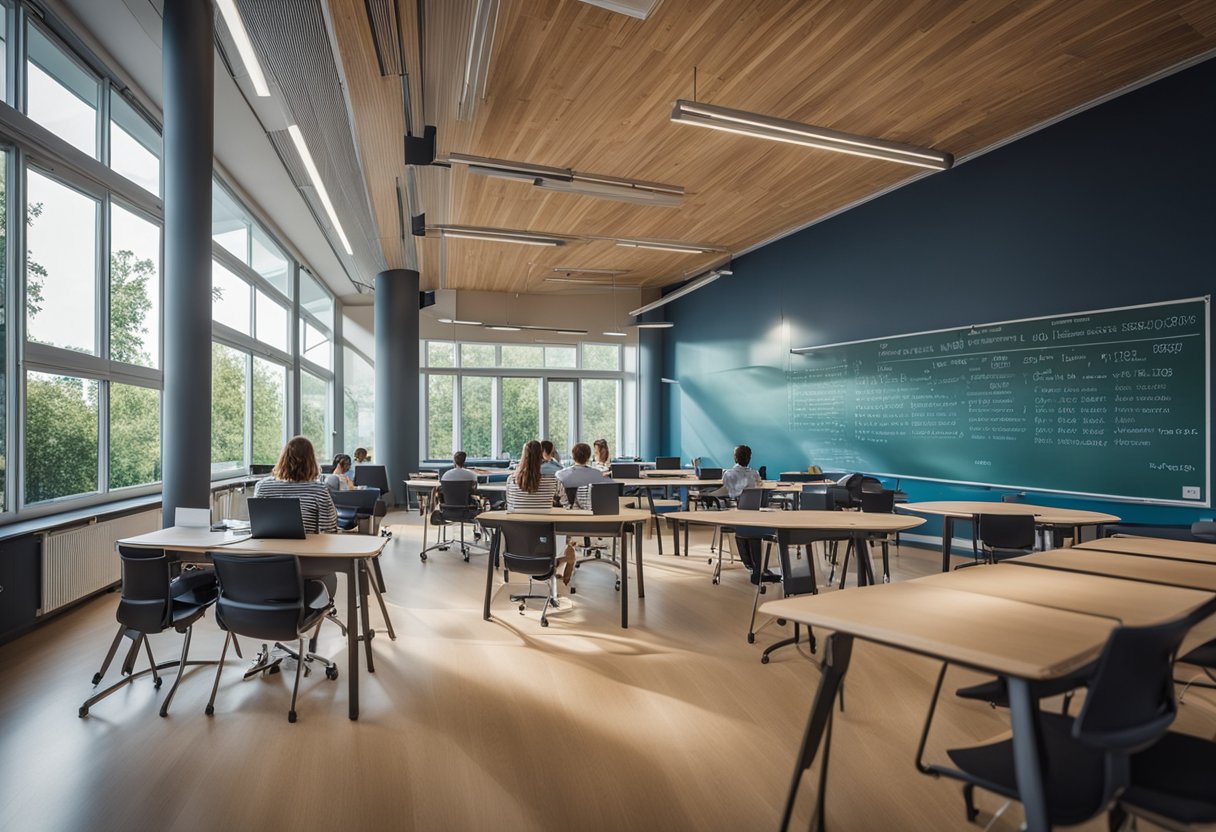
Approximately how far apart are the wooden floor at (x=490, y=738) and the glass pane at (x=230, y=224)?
205 inches

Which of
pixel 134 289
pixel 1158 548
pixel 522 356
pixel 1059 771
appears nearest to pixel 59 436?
pixel 134 289

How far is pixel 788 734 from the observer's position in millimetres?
2789

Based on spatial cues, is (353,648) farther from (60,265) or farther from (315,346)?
(315,346)

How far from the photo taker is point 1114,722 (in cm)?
149

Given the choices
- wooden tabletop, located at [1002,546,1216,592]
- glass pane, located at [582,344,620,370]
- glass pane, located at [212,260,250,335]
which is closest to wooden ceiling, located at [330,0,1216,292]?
glass pane, located at [212,260,250,335]

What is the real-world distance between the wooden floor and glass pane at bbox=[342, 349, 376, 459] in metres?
9.75

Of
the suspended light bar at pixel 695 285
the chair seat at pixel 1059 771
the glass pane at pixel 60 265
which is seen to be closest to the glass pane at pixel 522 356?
the suspended light bar at pixel 695 285

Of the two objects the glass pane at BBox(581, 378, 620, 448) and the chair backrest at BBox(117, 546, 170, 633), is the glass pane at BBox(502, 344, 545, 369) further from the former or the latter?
the chair backrest at BBox(117, 546, 170, 633)

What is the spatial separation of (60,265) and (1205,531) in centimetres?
829

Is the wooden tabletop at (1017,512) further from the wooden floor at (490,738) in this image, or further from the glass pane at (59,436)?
the glass pane at (59,436)

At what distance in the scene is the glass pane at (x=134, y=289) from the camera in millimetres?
5391

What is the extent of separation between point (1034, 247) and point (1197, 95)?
62.0 inches

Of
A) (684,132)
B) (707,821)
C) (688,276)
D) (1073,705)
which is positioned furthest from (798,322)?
(707,821)

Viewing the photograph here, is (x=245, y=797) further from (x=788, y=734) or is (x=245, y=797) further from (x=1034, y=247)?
(x=1034, y=247)
